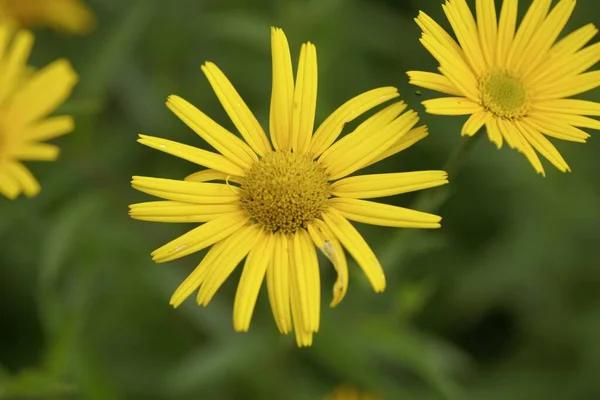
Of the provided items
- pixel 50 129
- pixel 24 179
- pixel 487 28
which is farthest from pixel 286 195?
pixel 50 129

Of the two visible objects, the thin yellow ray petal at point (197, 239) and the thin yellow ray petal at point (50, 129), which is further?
the thin yellow ray petal at point (50, 129)

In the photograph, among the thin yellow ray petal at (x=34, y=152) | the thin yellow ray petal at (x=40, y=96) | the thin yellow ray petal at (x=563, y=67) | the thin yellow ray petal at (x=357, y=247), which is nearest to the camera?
the thin yellow ray petal at (x=357, y=247)

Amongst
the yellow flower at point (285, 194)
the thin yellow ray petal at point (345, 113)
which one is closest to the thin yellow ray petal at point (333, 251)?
the yellow flower at point (285, 194)

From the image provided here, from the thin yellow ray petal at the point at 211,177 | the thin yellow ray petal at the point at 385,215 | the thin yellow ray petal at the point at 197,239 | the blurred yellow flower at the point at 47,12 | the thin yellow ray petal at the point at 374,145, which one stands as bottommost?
the thin yellow ray petal at the point at 197,239

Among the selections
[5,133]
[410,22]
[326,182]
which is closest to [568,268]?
[410,22]

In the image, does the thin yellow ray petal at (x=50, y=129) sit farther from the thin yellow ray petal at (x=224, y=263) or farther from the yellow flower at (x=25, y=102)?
the thin yellow ray petal at (x=224, y=263)

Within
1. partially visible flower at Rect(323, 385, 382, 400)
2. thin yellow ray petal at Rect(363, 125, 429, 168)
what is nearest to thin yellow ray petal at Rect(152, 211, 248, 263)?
thin yellow ray petal at Rect(363, 125, 429, 168)

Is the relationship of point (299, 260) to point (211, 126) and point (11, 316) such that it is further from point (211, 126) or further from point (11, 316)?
point (11, 316)

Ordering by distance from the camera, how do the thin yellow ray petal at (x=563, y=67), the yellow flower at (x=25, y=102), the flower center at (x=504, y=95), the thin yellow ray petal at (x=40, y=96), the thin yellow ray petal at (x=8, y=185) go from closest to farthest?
the flower center at (x=504, y=95) < the thin yellow ray petal at (x=563, y=67) < the thin yellow ray petal at (x=8, y=185) < the yellow flower at (x=25, y=102) < the thin yellow ray petal at (x=40, y=96)
